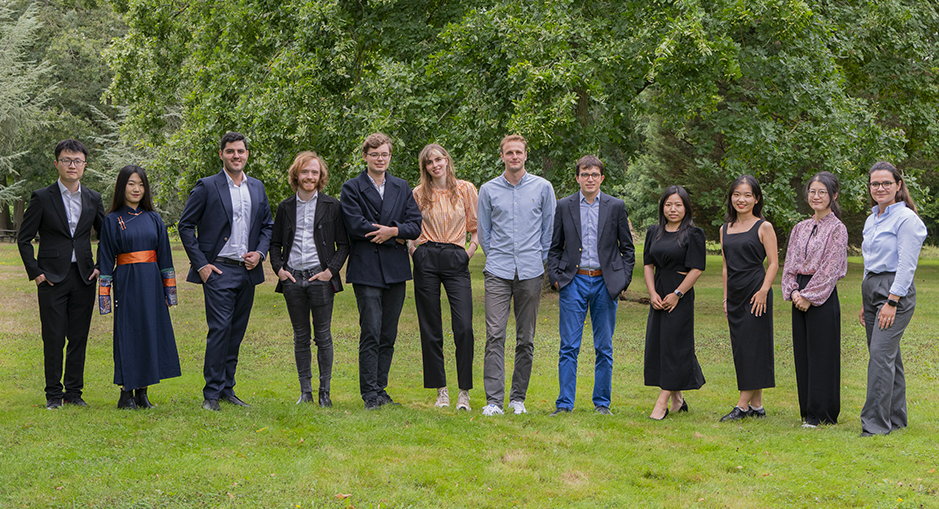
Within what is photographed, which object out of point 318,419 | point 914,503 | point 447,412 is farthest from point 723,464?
point 318,419

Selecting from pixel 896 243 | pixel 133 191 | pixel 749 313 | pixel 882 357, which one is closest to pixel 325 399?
pixel 133 191

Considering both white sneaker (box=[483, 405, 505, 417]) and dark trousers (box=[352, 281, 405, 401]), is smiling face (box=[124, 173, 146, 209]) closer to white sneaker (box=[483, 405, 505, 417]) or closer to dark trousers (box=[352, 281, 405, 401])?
dark trousers (box=[352, 281, 405, 401])

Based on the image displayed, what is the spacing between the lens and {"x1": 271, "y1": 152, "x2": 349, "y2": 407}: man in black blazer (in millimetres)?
6648

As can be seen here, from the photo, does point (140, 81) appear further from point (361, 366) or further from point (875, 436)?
point (875, 436)

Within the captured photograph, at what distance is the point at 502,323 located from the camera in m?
6.77

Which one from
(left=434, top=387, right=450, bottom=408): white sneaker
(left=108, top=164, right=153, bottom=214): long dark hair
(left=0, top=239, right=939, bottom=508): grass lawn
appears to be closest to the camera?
(left=0, top=239, right=939, bottom=508): grass lawn

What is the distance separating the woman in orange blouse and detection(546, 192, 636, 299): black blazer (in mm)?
746

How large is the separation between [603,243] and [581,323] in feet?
2.31

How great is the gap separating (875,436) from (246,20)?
1302cm

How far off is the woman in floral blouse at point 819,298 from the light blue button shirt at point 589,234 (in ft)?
5.11

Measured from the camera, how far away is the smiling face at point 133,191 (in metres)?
6.48

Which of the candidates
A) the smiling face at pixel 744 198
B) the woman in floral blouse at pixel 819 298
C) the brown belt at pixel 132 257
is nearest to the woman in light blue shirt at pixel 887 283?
the woman in floral blouse at pixel 819 298

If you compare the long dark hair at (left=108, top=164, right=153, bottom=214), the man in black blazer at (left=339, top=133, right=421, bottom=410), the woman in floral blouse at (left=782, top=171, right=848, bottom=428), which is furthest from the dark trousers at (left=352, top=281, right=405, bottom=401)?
the woman in floral blouse at (left=782, top=171, right=848, bottom=428)

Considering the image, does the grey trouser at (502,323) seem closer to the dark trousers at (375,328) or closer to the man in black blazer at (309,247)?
the dark trousers at (375,328)
